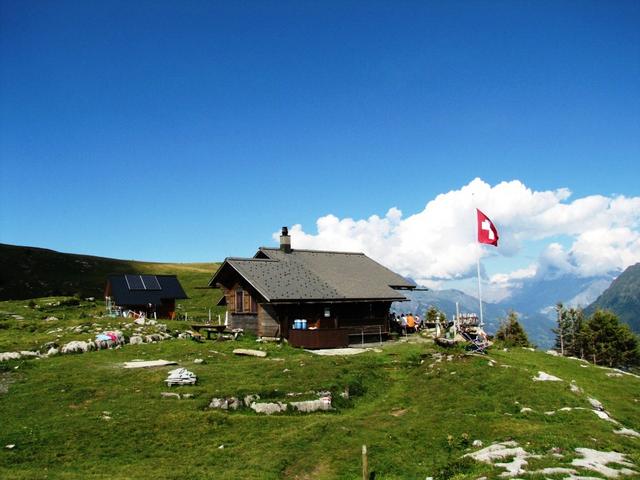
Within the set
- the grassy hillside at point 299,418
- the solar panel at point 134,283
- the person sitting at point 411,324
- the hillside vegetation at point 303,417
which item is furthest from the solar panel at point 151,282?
the grassy hillside at point 299,418

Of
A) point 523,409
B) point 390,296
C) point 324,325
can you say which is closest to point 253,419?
point 523,409

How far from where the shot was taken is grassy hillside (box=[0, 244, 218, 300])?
310ft

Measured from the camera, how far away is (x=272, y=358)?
30.9 metres

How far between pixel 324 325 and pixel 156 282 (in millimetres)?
36727

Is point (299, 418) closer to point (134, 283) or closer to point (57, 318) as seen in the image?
point (57, 318)

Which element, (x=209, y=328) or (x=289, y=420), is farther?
(x=209, y=328)

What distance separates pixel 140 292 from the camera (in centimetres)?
6556

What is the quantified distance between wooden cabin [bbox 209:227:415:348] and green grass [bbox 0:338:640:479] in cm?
943

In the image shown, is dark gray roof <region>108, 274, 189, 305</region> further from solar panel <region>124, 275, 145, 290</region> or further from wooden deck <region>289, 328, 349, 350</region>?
wooden deck <region>289, 328, 349, 350</region>

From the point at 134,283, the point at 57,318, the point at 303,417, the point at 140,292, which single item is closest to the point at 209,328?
the point at 303,417

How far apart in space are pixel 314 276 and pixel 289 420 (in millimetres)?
24084

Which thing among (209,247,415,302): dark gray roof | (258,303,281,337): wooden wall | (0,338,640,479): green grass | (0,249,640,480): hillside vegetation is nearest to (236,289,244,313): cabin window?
(209,247,415,302): dark gray roof

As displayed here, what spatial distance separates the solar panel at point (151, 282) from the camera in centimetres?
6744

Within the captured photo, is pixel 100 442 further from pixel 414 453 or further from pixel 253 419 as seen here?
pixel 414 453
